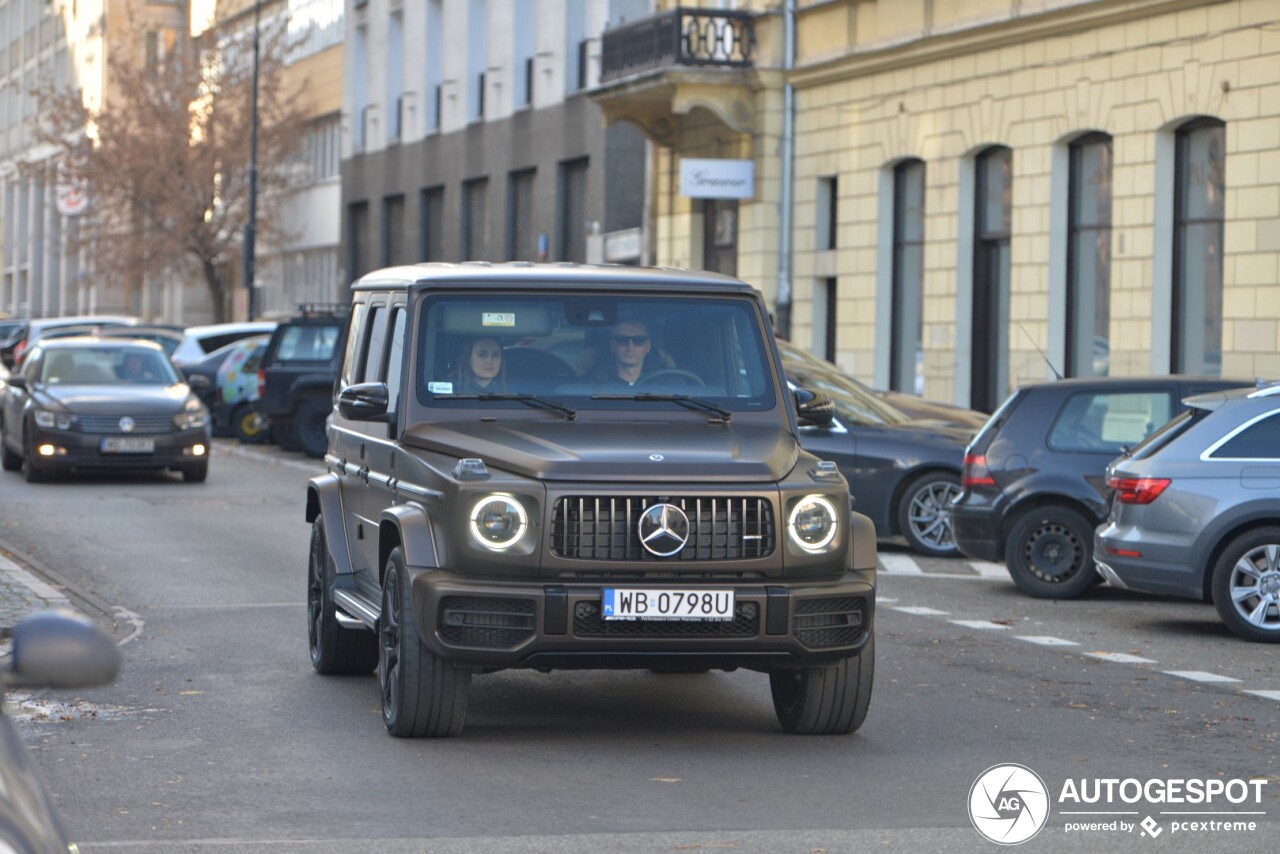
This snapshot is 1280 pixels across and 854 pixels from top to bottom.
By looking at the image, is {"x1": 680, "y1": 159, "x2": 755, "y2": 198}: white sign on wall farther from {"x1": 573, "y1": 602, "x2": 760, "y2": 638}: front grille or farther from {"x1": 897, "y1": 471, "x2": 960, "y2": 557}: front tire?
{"x1": 573, "y1": 602, "x2": 760, "y2": 638}: front grille

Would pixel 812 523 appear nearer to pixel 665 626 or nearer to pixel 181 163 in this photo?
pixel 665 626

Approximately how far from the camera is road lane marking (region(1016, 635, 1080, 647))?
12.8 metres

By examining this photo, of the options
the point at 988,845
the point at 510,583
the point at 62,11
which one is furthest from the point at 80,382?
the point at 62,11

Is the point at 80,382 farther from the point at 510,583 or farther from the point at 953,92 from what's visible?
the point at 510,583

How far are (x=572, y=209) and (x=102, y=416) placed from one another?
748 inches

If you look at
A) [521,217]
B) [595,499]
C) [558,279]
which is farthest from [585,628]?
[521,217]

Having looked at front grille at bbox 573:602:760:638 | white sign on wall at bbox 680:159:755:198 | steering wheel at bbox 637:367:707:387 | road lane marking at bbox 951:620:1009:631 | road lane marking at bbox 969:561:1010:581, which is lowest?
road lane marking at bbox 969:561:1010:581

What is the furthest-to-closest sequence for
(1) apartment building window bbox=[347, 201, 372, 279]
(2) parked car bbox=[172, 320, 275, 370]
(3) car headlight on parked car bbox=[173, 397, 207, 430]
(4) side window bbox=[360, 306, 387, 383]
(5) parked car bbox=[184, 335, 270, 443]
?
(1) apartment building window bbox=[347, 201, 372, 279], (2) parked car bbox=[172, 320, 275, 370], (5) parked car bbox=[184, 335, 270, 443], (3) car headlight on parked car bbox=[173, 397, 207, 430], (4) side window bbox=[360, 306, 387, 383]

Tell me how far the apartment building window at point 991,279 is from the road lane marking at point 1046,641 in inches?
617

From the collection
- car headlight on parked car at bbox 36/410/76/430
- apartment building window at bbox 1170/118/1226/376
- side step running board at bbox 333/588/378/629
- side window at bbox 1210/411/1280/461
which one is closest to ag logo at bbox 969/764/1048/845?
side step running board at bbox 333/588/378/629

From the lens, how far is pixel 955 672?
11320mm

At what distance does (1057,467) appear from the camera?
15.8 meters

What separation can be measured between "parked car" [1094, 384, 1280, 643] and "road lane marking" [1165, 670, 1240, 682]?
1.75 meters

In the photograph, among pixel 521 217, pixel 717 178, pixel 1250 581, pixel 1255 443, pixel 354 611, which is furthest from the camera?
pixel 521 217
